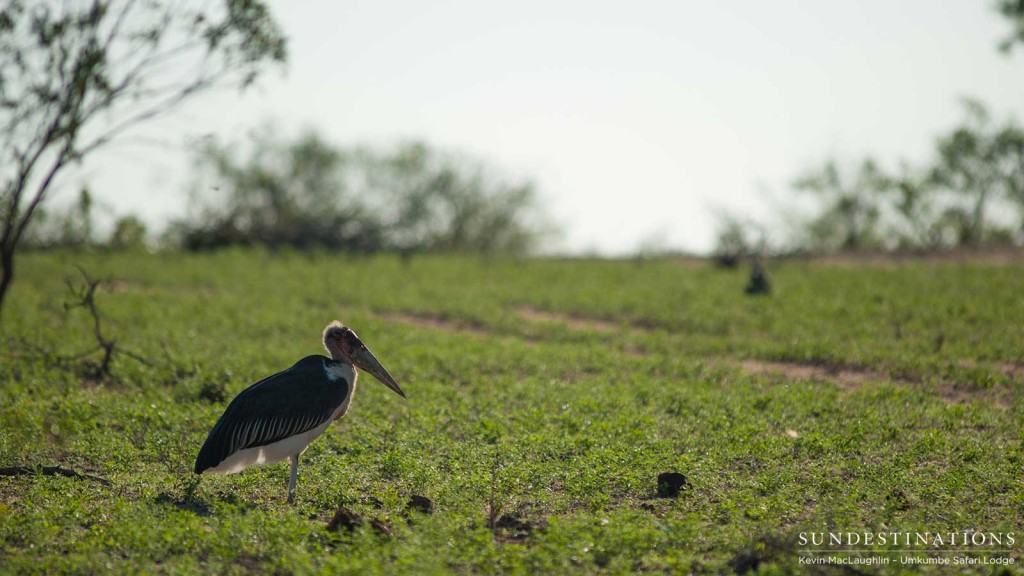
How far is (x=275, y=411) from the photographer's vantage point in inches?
335

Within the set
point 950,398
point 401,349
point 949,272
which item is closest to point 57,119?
point 401,349

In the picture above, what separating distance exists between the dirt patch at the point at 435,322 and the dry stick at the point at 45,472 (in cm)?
1015

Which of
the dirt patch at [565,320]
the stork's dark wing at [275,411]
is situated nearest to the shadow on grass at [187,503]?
the stork's dark wing at [275,411]

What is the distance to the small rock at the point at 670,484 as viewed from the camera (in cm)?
849

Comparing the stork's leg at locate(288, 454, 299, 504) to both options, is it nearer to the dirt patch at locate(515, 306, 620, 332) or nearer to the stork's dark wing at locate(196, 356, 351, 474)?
the stork's dark wing at locate(196, 356, 351, 474)

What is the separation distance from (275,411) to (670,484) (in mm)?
3463

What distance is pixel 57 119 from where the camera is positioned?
594 inches

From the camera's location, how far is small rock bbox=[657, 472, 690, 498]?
8.49 m

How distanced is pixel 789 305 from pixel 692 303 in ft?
6.29

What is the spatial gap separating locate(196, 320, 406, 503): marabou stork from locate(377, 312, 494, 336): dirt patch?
958 cm

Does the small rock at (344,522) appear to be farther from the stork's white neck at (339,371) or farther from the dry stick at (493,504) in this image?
the stork's white neck at (339,371)

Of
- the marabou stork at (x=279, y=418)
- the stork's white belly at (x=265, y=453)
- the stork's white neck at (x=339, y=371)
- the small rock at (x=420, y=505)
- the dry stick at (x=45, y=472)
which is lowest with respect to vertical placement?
the small rock at (x=420, y=505)

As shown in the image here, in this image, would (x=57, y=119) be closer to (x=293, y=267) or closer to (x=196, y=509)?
(x=196, y=509)

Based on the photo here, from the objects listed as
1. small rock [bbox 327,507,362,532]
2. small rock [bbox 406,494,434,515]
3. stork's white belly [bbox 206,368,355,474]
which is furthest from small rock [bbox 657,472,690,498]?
stork's white belly [bbox 206,368,355,474]
